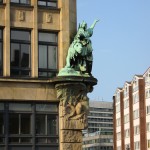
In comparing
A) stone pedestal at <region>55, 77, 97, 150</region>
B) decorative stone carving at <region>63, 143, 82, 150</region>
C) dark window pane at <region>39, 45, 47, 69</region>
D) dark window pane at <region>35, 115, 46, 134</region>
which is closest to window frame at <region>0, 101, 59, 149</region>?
dark window pane at <region>35, 115, 46, 134</region>

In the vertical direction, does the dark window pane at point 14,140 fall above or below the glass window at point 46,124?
below


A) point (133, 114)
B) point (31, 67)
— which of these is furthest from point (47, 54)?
point (133, 114)

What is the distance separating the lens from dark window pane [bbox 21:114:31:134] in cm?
2983

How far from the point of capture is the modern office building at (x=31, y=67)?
2964 cm

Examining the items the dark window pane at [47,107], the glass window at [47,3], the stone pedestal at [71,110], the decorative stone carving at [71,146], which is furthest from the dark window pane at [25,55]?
the decorative stone carving at [71,146]

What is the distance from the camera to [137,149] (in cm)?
11056

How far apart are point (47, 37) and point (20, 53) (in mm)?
1833

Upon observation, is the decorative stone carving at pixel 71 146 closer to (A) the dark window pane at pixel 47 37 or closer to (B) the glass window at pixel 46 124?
(B) the glass window at pixel 46 124

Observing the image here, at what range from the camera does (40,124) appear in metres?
30.2

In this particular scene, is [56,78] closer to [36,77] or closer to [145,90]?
[36,77]

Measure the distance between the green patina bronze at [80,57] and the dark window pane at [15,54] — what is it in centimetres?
248

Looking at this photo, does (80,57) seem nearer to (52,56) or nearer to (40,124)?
(52,56)

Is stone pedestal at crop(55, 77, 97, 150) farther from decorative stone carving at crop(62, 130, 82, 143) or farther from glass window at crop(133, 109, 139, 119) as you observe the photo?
glass window at crop(133, 109, 139, 119)

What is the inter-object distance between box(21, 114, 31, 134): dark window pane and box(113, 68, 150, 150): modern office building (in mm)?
77649
